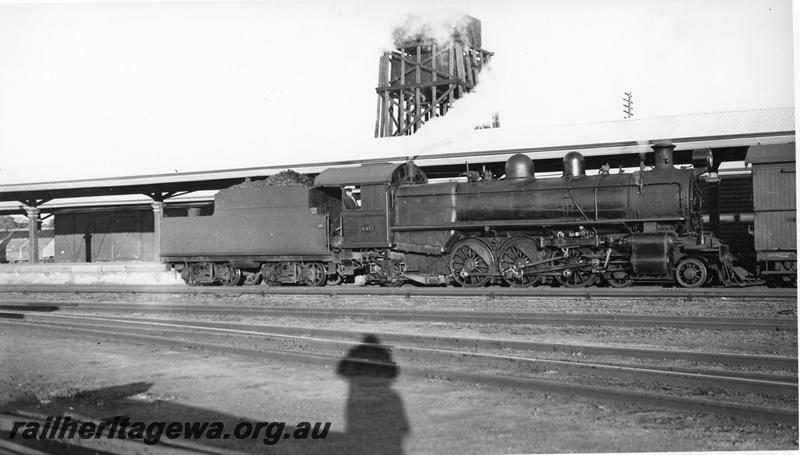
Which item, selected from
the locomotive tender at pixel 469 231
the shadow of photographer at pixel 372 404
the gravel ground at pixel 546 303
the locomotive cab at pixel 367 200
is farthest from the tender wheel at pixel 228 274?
the shadow of photographer at pixel 372 404

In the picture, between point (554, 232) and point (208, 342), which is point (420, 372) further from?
point (554, 232)

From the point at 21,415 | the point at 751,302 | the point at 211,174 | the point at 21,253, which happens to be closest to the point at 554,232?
the point at 751,302

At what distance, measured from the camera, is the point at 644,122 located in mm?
19609

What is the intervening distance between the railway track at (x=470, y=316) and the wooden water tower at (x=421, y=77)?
14.2 meters

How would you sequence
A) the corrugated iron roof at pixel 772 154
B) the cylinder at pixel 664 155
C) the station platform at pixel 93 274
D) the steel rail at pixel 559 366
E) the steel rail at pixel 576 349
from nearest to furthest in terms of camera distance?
the steel rail at pixel 559 366 < the steel rail at pixel 576 349 < the corrugated iron roof at pixel 772 154 < the cylinder at pixel 664 155 < the station platform at pixel 93 274

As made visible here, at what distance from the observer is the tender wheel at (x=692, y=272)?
12695 millimetres

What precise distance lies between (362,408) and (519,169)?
30.5 feet

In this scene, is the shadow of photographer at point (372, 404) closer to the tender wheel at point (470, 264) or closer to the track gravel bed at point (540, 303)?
the track gravel bed at point (540, 303)

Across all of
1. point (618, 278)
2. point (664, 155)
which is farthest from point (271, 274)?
point (664, 155)

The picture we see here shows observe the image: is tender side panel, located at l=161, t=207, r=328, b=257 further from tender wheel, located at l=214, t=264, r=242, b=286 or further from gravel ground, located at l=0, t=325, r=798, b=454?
gravel ground, located at l=0, t=325, r=798, b=454

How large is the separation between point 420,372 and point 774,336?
4.95 m

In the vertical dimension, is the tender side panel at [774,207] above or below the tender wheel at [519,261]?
above

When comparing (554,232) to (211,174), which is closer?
(554,232)

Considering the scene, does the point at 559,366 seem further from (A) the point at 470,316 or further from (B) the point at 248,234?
(B) the point at 248,234
